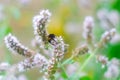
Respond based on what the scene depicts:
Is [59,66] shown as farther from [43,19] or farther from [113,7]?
[113,7]

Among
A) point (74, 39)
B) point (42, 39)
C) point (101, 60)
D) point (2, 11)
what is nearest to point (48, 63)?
point (42, 39)

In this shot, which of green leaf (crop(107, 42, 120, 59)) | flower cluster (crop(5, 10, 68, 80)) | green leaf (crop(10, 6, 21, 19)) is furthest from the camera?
green leaf (crop(107, 42, 120, 59))

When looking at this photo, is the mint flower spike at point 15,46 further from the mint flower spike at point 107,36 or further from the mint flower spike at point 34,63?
the mint flower spike at point 107,36

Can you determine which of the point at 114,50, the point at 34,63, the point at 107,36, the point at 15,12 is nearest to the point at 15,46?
the point at 34,63

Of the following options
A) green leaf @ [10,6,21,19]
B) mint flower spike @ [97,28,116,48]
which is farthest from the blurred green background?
mint flower spike @ [97,28,116,48]

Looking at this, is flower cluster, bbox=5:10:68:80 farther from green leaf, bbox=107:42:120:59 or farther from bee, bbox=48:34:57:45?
green leaf, bbox=107:42:120:59

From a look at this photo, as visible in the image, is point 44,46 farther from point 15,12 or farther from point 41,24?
point 15,12

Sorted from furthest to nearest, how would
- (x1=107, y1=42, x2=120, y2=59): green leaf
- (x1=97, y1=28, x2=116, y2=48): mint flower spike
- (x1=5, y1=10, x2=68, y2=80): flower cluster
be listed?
(x1=107, y1=42, x2=120, y2=59): green leaf → (x1=97, y1=28, x2=116, y2=48): mint flower spike → (x1=5, y1=10, x2=68, y2=80): flower cluster

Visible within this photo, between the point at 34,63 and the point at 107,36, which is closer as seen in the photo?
the point at 34,63

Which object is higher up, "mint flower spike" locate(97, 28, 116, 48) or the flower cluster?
"mint flower spike" locate(97, 28, 116, 48)

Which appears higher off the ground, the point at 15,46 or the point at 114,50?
the point at 114,50

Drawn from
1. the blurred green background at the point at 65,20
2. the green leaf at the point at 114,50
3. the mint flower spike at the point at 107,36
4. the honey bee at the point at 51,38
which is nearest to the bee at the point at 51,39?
the honey bee at the point at 51,38
